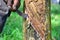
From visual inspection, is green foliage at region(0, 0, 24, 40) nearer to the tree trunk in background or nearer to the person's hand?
the tree trunk in background


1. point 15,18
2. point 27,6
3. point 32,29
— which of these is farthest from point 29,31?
point 15,18

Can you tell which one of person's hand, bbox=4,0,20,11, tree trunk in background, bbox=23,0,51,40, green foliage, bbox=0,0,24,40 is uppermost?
person's hand, bbox=4,0,20,11

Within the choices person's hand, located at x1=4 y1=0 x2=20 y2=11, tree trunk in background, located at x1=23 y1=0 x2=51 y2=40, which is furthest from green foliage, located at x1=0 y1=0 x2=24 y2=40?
person's hand, located at x1=4 y1=0 x2=20 y2=11

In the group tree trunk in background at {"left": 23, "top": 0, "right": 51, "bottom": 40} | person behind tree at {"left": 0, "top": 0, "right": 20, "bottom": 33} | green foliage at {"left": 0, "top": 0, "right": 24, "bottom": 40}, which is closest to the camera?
person behind tree at {"left": 0, "top": 0, "right": 20, "bottom": 33}

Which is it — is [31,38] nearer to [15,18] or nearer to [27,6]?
[27,6]

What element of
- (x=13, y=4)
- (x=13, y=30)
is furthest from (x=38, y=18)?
(x=13, y=30)

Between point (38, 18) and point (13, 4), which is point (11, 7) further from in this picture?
point (38, 18)

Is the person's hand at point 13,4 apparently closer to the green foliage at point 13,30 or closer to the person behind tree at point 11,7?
the person behind tree at point 11,7

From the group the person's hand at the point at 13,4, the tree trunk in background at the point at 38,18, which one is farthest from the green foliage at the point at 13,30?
the person's hand at the point at 13,4

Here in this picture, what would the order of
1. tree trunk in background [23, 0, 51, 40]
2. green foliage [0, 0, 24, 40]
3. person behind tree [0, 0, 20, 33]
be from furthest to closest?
1. green foliage [0, 0, 24, 40]
2. tree trunk in background [23, 0, 51, 40]
3. person behind tree [0, 0, 20, 33]
